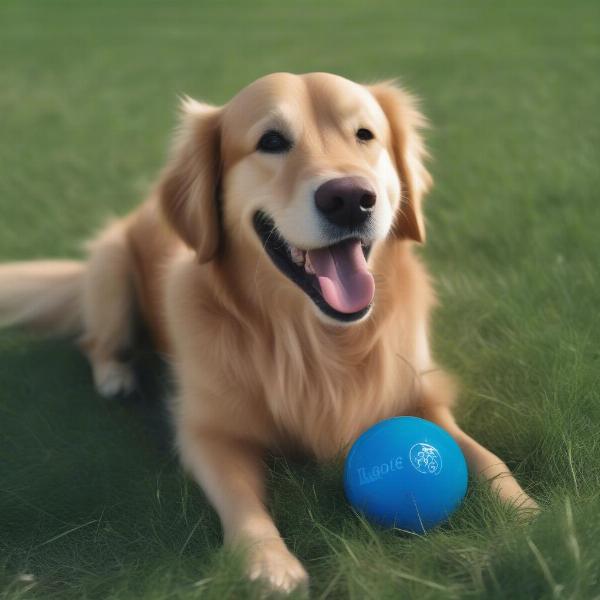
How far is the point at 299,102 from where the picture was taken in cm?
281

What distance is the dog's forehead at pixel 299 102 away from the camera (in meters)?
2.79

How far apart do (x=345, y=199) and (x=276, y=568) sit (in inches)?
41.8

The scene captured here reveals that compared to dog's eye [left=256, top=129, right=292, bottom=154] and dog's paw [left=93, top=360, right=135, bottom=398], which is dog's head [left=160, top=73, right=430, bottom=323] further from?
dog's paw [left=93, top=360, right=135, bottom=398]

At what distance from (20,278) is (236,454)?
1905 mm

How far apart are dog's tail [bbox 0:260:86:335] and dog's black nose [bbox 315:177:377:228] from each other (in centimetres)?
206

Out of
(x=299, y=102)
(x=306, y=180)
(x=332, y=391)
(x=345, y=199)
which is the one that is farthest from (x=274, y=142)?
(x=332, y=391)

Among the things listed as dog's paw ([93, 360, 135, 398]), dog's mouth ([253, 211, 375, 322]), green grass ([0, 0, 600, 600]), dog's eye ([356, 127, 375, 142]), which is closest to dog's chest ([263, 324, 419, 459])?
green grass ([0, 0, 600, 600])

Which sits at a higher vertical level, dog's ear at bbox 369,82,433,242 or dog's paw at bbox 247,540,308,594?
dog's ear at bbox 369,82,433,242

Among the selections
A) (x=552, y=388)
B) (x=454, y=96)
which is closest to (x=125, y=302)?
(x=552, y=388)

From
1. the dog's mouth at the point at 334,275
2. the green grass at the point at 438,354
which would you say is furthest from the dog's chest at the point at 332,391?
the dog's mouth at the point at 334,275

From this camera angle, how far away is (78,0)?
654 inches

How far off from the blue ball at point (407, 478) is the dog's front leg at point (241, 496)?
30 centimetres

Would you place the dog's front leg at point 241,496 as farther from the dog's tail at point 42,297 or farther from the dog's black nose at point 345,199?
the dog's tail at point 42,297

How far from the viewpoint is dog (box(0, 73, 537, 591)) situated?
2656 mm
